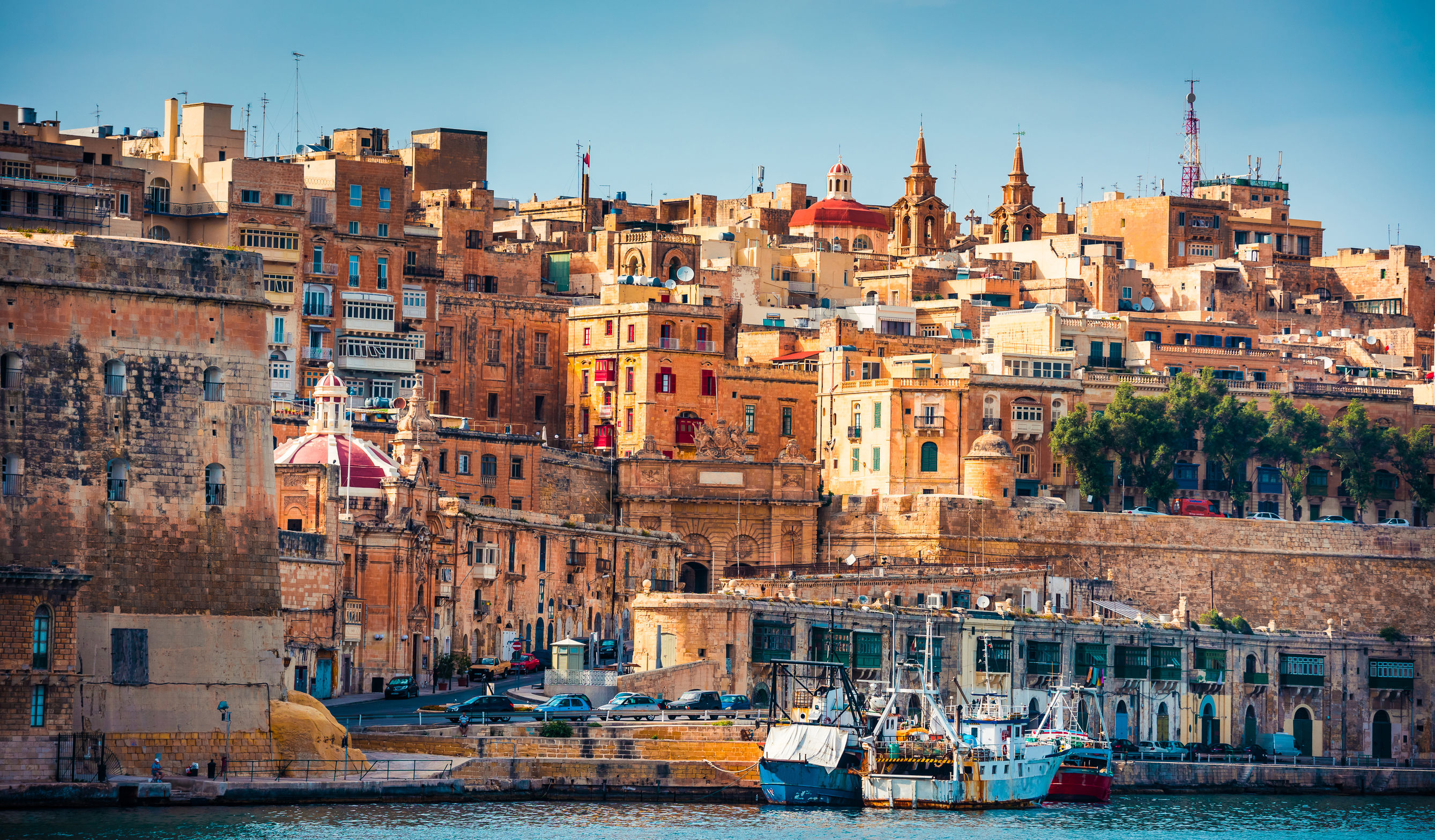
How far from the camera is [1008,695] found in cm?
7975

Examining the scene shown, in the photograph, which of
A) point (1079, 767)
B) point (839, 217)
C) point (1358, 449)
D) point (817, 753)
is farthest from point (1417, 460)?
point (817, 753)

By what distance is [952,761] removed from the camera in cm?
6562

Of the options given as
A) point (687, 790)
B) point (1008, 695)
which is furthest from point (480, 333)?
point (687, 790)

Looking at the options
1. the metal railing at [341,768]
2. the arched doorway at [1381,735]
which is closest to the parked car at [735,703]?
the metal railing at [341,768]

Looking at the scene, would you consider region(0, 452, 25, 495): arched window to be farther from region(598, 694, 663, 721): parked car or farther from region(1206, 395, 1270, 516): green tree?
region(1206, 395, 1270, 516): green tree

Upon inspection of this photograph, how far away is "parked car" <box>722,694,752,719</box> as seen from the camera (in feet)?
222

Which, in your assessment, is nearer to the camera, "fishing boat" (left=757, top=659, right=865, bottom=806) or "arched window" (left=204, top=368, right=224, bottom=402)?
Answer: "arched window" (left=204, top=368, right=224, bottom=402)

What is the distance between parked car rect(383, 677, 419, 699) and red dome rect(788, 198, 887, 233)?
68.6 meters

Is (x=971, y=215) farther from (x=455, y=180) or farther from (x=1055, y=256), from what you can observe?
(x=455, y=180)

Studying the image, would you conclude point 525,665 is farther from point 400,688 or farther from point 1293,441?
point 1293,441

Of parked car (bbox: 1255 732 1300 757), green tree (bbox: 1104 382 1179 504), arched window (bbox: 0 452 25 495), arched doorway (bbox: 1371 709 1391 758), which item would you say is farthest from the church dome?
arched window (bbox: 0 452 25 495)

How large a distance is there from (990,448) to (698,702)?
3023 centimetres

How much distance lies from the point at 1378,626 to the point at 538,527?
33.2 m

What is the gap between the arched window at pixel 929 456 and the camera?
9688 centimetres
